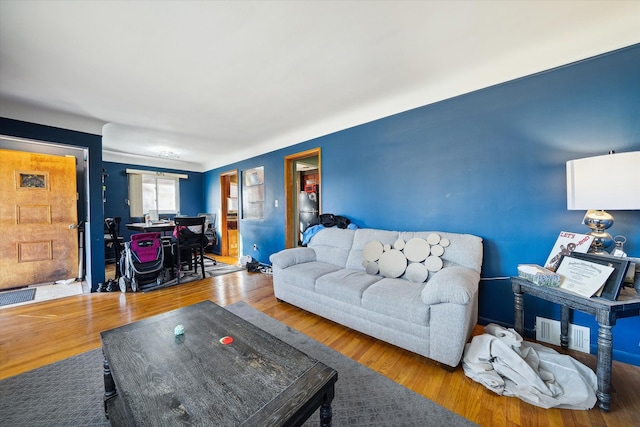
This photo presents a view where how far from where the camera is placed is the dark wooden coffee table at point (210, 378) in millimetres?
831

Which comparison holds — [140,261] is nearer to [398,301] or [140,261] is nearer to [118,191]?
[118,191]

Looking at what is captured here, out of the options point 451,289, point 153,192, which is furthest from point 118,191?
point 451,289

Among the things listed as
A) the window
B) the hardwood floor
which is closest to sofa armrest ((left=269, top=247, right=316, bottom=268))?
the hardwood floor

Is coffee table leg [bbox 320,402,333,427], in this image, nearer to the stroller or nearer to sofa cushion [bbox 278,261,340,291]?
sofa cushion [bbox 278,261,340,291]

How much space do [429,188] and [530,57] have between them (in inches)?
53.4

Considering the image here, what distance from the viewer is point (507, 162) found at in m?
2.12

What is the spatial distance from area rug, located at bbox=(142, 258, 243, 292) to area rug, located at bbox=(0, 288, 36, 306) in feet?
4.30

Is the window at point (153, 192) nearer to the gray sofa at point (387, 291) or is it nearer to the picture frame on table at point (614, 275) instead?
the gray sofa at point (387, 291)

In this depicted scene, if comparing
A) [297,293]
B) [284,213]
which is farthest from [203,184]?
[297,293]

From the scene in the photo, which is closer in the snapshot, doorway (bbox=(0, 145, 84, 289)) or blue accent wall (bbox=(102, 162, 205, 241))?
doorway (bbox=(0, 145, 84, 289))

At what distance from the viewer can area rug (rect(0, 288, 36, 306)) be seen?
9.55ft

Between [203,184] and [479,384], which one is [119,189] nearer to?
[203,184]

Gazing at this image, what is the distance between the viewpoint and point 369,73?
88.4 inches

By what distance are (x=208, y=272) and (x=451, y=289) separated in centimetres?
408
